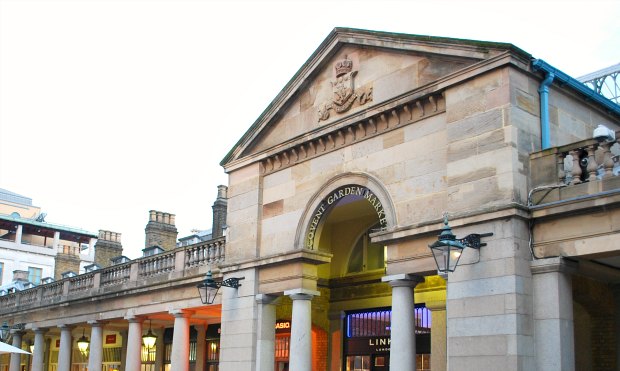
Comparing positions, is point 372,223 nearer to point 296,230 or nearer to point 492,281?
point 296,230

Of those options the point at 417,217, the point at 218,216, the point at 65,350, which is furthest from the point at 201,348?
the point at 417,217

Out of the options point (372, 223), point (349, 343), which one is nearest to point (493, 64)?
point (372, 223)

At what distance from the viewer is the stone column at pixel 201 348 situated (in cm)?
2725

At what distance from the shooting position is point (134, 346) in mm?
24438

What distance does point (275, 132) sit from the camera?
62.8 ft

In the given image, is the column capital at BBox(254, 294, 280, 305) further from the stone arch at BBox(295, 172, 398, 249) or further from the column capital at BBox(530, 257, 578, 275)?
the column capital at BBox(530, 257, 578, 275)

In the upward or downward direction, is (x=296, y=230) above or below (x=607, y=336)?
above

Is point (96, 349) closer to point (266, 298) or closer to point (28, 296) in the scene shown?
point (28, 296)

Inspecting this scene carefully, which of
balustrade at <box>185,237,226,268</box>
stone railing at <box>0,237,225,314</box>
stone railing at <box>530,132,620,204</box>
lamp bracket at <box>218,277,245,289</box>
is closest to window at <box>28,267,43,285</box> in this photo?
stone railing at <box>0,237,225,314</box>

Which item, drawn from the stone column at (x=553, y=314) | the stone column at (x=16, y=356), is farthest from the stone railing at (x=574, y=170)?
the stone column at (x=16, y=356)

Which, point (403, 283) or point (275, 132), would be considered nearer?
point (403, 283)

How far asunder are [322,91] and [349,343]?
7.76 m

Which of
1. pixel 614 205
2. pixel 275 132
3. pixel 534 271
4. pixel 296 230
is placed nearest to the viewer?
pixel 614 205

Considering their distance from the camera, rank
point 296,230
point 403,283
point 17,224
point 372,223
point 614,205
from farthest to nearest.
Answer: point 17,224 → point 372,223 → point 296,230 → point 403,283 → point 614,205
